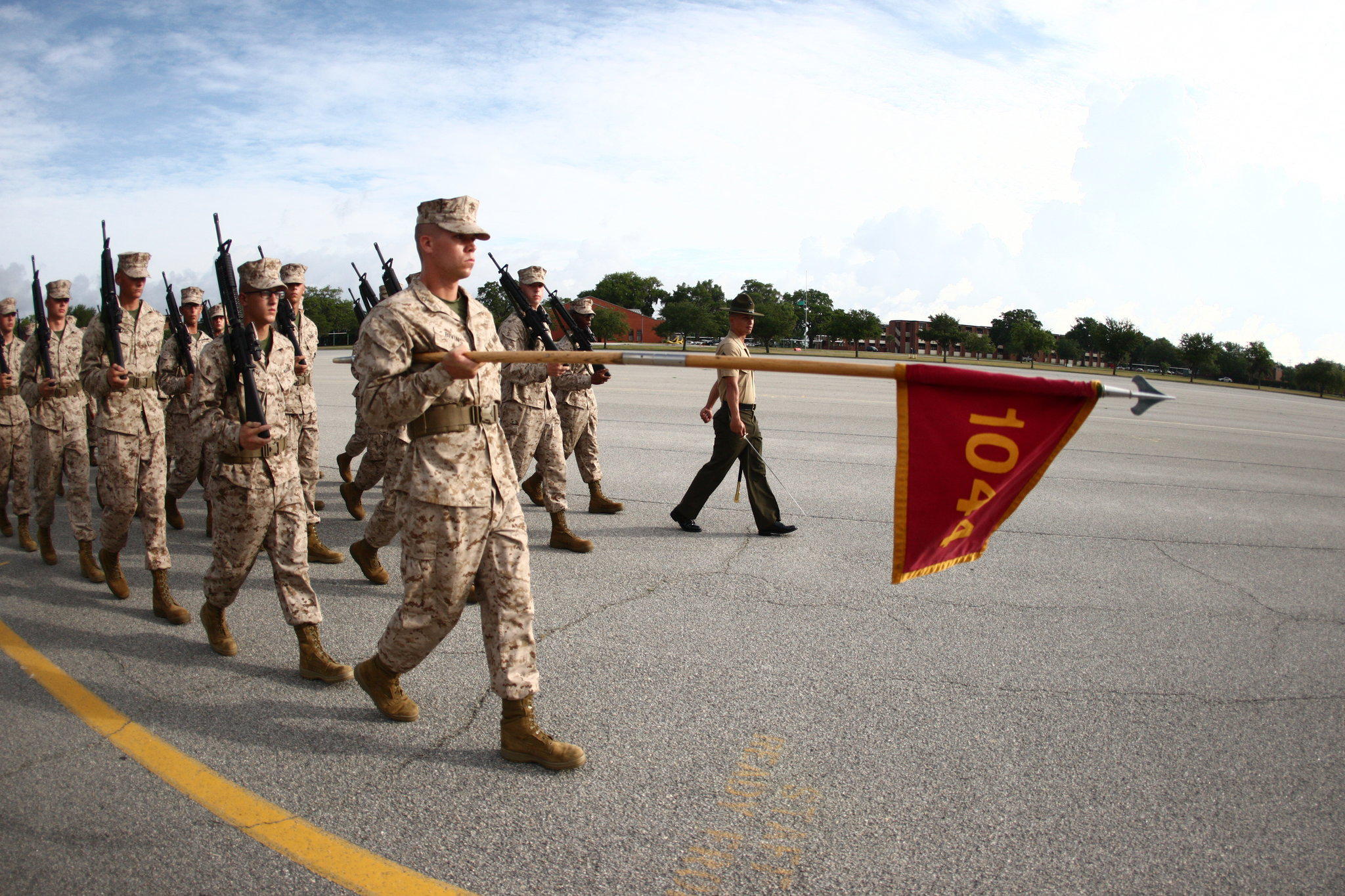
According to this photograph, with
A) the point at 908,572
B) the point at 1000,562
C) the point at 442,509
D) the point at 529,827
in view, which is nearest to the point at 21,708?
the point at 442,509

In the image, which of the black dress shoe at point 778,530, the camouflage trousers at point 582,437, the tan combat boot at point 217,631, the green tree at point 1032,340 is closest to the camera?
the tan combat boot at point 217,631

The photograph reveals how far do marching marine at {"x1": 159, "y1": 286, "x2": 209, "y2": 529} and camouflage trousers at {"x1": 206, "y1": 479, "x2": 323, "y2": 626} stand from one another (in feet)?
5.12

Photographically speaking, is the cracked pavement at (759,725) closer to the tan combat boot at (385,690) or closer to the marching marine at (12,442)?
the tan combat boot at (385,690)

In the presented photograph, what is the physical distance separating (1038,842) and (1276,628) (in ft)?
10.8

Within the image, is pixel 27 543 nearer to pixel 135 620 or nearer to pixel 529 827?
pixel 135 620

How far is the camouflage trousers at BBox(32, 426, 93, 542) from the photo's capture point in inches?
258

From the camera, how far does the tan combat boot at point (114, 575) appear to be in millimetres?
5570

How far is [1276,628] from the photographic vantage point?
17.1 ft

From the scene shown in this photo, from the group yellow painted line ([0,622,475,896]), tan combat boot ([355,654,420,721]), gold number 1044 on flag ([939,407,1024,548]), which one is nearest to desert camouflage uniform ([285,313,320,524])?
yellow painted line ([0,622,475,896])

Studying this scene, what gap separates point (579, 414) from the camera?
7641 mm

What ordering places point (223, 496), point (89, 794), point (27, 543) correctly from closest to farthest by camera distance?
→ 1. point (89, 794)
2. point (223, 496)
3. point (27, 543)

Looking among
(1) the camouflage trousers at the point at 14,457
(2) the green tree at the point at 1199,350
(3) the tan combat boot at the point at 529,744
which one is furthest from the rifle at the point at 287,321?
(2) the green tree at the point at 1199,350

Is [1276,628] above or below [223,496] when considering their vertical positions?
below

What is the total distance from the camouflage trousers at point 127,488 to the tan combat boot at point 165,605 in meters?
0.16
